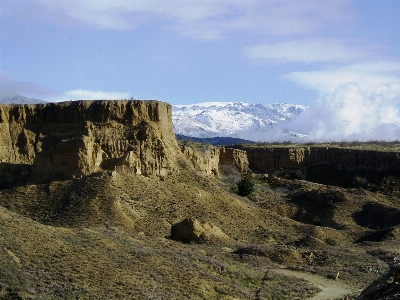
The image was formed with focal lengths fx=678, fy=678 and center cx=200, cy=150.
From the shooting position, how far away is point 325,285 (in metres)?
27.1

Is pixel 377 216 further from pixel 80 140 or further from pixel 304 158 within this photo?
pixel 304 158

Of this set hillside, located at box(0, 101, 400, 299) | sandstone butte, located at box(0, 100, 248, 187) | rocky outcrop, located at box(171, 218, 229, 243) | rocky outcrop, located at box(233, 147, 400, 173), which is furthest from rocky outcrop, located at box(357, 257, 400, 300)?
rocky outcrop, located at box(233, 147, 400, 173)

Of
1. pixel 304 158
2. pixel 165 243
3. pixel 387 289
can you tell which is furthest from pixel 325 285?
pixel 304 158

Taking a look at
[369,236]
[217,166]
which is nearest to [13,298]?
[369,236]

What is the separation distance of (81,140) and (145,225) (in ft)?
21.7

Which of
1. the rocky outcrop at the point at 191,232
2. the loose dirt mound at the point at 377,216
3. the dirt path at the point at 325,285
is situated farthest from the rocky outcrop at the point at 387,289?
the loose dirt mound at the point at 377,216

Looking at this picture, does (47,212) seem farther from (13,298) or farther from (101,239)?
(13,298)

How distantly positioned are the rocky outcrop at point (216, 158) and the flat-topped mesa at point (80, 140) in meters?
8.98

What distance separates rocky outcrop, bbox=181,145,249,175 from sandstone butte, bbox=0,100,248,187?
29.0 ft

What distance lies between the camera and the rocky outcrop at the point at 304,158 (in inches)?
2790

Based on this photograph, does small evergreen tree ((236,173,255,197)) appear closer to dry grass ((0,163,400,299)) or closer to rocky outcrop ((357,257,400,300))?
dry grass ((0,163,400,299))

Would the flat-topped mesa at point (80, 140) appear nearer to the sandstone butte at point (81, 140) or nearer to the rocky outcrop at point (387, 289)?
the sandstone butte at point (81, 140)

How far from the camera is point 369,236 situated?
41406 millimetres

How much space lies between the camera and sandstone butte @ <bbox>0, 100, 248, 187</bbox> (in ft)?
124
